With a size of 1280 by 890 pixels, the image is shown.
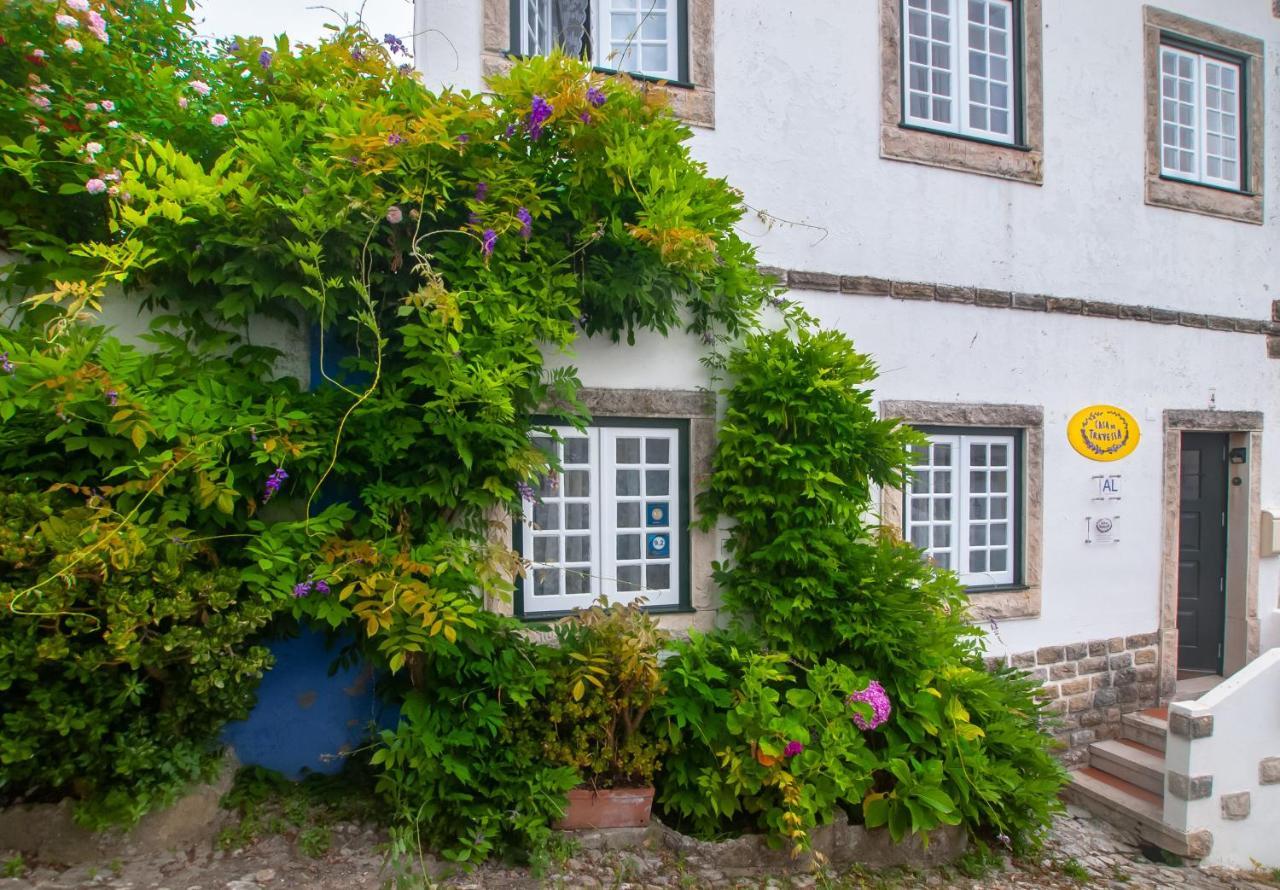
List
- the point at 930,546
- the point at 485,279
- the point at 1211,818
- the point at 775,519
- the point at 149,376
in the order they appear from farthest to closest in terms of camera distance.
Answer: the point at 930,546 < the point at 1211,818 < the point at 775,519 < the point at 485,279 < the point at 149,376

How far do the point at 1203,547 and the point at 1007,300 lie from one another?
308 centimetres

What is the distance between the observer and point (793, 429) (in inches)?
172

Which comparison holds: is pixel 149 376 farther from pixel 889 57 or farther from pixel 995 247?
pixel 995 247

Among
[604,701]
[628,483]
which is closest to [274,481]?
[604,701]

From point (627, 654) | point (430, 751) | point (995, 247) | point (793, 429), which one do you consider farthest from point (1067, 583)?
→ point (430, 751)

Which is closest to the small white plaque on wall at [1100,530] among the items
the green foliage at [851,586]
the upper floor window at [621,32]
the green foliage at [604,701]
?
the green foliage at [851,586]

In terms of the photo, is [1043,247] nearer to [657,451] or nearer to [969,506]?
[969,506]

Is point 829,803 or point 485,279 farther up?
point 485,279

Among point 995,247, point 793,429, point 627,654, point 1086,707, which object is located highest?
point 995,247

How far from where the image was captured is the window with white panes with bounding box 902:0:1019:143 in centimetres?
541

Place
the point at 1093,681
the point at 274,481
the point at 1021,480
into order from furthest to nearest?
the point at 1093,681 → the point at 1021,480 → the point at 274,481

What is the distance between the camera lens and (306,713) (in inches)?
154

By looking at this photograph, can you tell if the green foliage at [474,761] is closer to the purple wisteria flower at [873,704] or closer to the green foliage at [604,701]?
the green foliage at [604,701]

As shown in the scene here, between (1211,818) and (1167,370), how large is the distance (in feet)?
10.9
